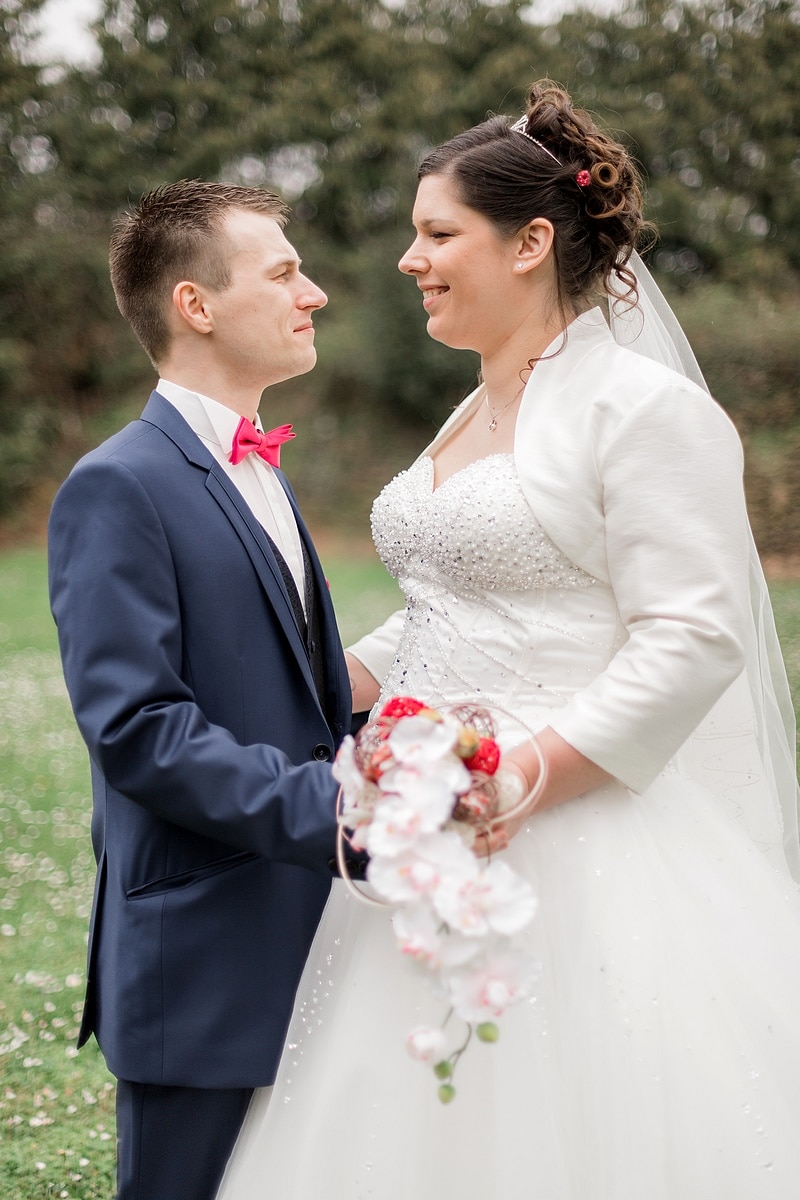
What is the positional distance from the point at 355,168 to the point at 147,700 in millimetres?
21213

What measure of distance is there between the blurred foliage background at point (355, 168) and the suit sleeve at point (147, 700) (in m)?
13.5

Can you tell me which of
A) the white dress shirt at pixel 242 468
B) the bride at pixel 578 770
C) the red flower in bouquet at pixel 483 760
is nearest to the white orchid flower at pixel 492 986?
the red flower in bouquet at pixel 483 760

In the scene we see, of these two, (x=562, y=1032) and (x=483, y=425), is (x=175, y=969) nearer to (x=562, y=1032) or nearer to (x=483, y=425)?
(x=562, y=1032)

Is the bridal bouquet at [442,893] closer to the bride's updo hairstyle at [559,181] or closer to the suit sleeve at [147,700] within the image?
the suit sleeve at [147,700]

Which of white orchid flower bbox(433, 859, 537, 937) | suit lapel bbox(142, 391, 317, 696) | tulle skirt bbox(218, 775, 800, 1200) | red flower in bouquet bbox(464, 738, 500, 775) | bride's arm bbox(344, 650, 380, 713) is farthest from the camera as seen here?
bride's arm bbox(344, 650, 380, 713)

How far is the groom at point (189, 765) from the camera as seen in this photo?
2.11m

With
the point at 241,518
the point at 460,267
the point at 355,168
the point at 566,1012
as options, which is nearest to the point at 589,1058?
the point at 566,1012

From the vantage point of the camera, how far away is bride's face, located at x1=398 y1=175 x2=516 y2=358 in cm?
261

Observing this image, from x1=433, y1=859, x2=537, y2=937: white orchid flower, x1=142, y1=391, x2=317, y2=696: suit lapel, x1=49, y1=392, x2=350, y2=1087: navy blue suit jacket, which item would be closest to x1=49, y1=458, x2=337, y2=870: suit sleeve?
x1=49, y1=392, x2=350, y2=1087: navy blue suit jacket

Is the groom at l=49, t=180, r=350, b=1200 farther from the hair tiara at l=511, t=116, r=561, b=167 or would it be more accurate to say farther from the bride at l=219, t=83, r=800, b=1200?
the hair tiara at l=511, t=116, r=561, b=167

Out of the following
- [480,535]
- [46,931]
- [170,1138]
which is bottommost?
[46,931]

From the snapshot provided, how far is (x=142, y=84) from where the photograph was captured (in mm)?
22062

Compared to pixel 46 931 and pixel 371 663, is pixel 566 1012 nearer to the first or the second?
pixel 371 663

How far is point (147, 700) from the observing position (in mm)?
2119
